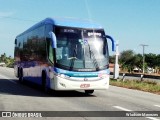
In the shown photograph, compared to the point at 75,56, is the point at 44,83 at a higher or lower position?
lower

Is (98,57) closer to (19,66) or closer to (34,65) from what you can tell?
(34,65)

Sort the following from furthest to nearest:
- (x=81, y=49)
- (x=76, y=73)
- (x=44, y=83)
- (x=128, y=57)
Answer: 1. (x=128, y=57)
2. (x=44, y=83)
3. (x=81, y=49)
4. (x=76, y=73)

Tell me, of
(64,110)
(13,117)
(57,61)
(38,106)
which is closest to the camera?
(13,117)

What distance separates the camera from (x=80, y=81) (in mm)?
17406

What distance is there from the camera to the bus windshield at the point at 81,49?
56.9 feet

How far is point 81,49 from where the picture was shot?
692 inches

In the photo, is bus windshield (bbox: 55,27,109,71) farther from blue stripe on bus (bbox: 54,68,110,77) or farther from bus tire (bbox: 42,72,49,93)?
bus tire (bbox: 42,72,49,93)

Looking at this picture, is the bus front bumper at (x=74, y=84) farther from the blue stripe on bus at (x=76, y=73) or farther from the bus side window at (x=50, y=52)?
the bus side window at (x=50, y=52)

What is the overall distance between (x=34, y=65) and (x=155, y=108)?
925cm

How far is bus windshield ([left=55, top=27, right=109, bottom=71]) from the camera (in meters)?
17.3

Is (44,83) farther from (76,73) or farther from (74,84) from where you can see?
(76,73)

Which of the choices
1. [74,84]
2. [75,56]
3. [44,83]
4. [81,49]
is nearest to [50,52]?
[75,56]

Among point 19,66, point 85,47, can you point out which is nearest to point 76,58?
point 85,47

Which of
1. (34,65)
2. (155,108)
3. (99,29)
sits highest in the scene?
(99,29)
